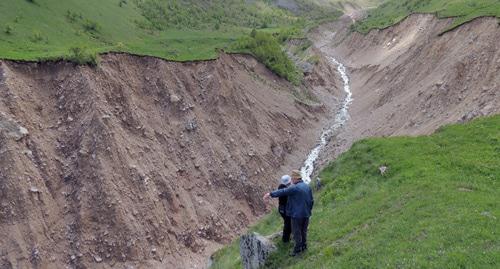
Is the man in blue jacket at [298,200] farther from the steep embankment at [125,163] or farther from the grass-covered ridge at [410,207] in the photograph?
the steep embankment at [125,163]

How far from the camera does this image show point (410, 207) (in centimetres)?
1855

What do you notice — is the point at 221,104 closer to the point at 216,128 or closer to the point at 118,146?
the point at 216,128

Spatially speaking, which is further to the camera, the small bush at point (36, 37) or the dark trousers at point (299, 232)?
the small bush at point (36, 37)

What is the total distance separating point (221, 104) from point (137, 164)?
10.8 m

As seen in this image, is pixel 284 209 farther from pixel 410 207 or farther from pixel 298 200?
pixel 410 207

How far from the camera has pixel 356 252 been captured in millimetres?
16203

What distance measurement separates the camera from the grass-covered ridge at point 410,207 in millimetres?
15148

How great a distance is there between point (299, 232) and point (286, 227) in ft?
3.04

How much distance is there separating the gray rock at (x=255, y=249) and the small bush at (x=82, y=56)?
20.4 metres

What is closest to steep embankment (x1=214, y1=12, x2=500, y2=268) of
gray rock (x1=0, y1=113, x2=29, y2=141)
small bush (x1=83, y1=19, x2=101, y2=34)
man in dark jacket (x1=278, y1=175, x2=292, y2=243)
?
man in dark jacket (x1=278, y1=175, x2=292, y2=243)

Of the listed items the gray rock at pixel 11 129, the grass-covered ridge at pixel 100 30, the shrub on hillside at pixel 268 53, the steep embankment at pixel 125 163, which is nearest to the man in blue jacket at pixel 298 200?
the steep embankment at pixel 125 163

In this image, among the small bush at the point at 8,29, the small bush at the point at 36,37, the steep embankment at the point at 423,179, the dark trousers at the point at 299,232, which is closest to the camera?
the steep embankment at the point at 423,179

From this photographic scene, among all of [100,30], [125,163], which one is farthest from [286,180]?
[100,30]

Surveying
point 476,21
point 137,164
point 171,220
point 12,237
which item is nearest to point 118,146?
point 137,164
